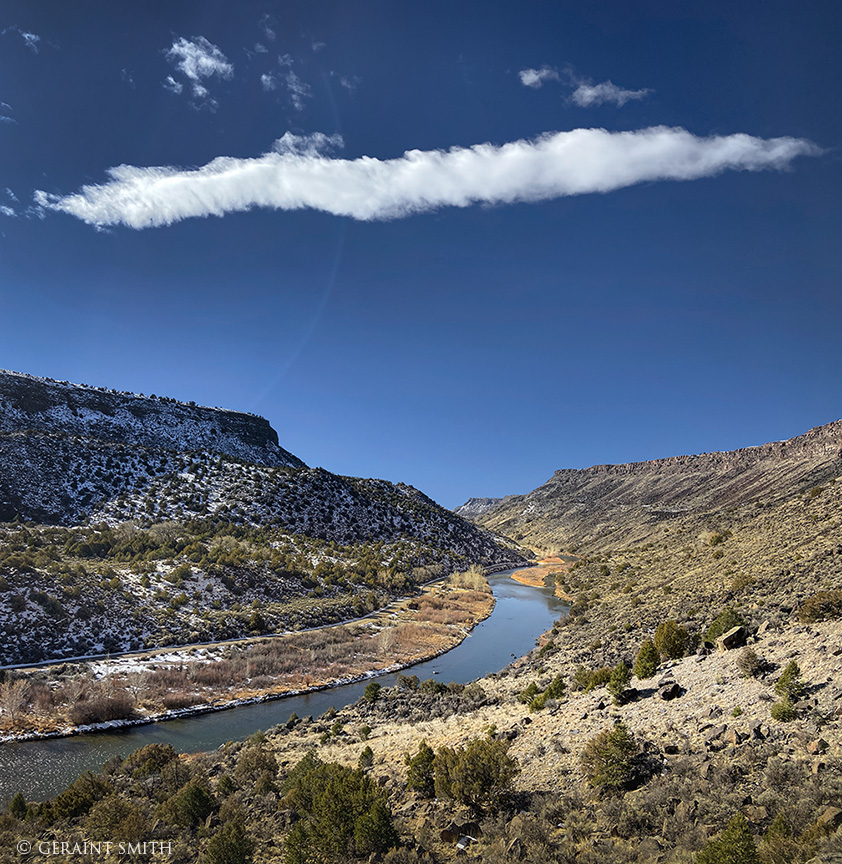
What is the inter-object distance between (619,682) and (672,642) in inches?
154

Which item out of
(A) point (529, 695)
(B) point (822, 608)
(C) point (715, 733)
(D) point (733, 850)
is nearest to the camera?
(D) point (733, 850)

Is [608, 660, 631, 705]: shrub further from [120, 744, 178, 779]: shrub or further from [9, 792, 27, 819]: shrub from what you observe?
[9, 792, 27, 819]: shrub

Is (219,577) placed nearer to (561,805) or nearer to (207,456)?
(207,456)

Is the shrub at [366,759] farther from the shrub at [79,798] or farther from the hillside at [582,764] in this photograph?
the shrub at [79,798]

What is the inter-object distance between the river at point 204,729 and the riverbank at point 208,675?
0.77 meters

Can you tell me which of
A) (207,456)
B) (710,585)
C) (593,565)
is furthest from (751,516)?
(207,456)

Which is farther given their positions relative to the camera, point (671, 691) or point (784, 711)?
point (671, 691)

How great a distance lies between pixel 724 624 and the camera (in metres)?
20.1

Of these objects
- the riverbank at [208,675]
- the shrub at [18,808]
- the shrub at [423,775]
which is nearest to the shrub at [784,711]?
the shrub at [423,775]

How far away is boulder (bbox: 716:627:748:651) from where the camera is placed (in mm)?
18391

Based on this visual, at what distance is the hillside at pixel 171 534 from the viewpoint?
3931 centimetres

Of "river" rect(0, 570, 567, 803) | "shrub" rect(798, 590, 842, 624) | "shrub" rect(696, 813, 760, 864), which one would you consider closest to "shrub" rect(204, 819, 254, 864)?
"shrub" rect(696, 813, 760, 864)

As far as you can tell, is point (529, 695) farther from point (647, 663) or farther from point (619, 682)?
point (647, 663)

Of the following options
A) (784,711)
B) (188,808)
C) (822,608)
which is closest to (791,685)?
(784,711)
